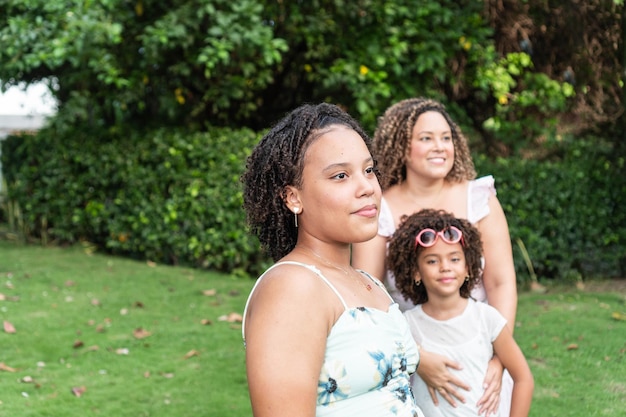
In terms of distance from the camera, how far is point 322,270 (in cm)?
211

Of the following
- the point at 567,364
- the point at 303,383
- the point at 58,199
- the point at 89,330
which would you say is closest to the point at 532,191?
the point at 567,364

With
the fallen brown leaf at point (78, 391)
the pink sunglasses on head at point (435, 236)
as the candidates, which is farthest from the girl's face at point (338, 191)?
the fallen brown leaf at point (78, 391)

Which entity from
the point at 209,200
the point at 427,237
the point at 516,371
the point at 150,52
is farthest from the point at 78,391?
the point at 150,52

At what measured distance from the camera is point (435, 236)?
3.10 metres

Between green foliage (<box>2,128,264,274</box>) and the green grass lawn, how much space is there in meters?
0.47

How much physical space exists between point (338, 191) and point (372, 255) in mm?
1323

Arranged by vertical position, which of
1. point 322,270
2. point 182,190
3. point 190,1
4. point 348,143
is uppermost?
point 190,1

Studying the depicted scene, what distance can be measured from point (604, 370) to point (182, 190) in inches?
218

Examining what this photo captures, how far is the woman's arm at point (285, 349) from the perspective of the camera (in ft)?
5.92

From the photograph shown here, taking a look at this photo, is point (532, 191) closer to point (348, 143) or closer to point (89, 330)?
point (89, 330)

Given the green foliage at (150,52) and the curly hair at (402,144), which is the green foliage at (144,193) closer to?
the green foliage at (150,52)

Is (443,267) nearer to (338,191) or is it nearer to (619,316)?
(338,191)

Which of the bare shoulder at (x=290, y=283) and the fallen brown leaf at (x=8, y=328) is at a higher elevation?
the bare shoulder at (x=290, y=283)

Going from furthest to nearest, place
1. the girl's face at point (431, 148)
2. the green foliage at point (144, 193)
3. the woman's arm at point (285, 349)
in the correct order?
1. the green foliage at point (144, 193)
2. the girl's face at point (431, 148)
3. the woman's arm at point (285, 349)
